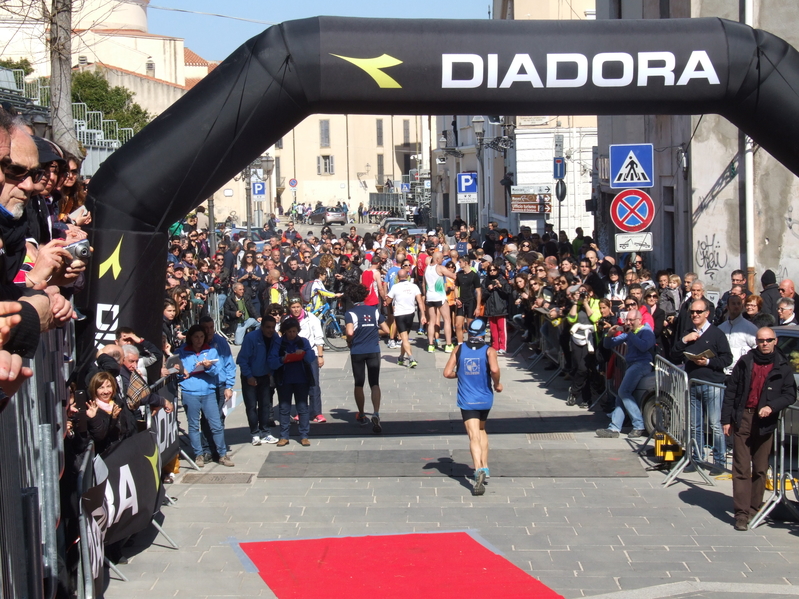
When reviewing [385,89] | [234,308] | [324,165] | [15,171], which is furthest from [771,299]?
[324,165]

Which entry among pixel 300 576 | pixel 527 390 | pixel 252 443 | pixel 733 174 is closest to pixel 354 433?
pixel 252 443

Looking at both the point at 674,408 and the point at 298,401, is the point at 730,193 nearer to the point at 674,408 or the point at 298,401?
the point at 674,408

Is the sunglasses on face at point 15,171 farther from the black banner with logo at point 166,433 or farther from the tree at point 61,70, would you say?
the tree at point 61,70

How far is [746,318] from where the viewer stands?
11719 millimetres

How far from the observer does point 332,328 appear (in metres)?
18.6

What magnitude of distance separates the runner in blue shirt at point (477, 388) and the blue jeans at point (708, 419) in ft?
6.23

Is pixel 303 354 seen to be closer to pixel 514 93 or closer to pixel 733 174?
pixel 514 93

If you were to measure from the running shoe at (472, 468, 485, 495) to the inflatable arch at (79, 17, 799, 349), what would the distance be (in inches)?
128

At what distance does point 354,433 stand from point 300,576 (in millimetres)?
4538

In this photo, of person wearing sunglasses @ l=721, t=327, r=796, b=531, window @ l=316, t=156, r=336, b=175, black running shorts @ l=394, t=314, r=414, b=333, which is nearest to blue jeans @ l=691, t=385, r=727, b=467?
person wearing sunglasses @ l=721, t=327, r=796, b=531

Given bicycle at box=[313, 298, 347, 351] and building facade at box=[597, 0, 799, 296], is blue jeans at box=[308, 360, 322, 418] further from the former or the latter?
building facade at box=[597, 0, 799, 296]

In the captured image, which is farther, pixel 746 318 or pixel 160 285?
pixel 746 318

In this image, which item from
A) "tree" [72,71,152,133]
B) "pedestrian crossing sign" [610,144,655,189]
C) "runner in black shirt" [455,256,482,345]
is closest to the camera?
"pedestrian crossing sign" [610,144,655,189]

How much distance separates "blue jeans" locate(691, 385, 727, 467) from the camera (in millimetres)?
9234
